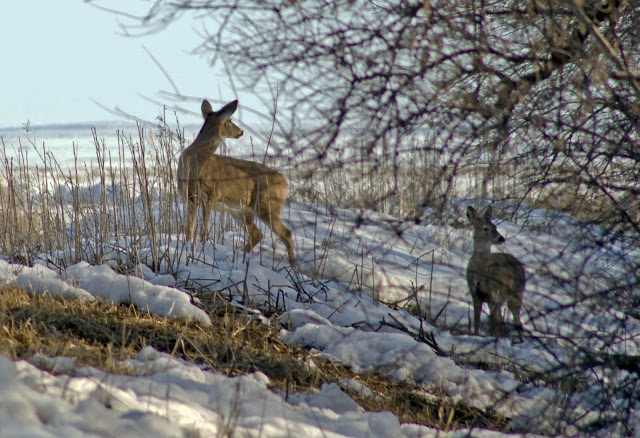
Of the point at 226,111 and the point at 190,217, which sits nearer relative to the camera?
the point at 190,217

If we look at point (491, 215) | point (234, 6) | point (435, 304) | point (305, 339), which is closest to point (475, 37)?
point (234, 6)

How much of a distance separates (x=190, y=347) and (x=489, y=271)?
12.8 ft

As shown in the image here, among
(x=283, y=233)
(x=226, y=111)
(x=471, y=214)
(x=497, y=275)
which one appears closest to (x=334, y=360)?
(x=497, y=275)

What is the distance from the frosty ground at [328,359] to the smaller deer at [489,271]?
0.48m

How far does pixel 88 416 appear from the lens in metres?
2.59

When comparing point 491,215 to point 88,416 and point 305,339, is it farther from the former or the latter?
point 88,416

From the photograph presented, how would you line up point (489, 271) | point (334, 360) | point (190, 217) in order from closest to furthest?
point (334, 360) → point (489, 271) → point (190, 217)

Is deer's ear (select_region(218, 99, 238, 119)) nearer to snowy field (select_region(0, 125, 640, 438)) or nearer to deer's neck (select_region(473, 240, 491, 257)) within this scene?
snowy field (select_region(0, 125, 640, 438))

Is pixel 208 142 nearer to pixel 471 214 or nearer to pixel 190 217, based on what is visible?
pixel 190 217

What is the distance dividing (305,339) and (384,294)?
108 inches

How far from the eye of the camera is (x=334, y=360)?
16.1 ft

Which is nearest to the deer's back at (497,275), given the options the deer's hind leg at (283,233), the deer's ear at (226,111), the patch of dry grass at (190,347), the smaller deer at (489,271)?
the smaller deer at (489,271)

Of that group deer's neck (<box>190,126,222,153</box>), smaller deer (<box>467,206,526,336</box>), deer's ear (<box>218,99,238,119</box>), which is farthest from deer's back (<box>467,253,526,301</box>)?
deer's neck (<box>190,126,222,153</box>)

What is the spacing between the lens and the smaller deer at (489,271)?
693cm
